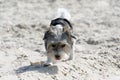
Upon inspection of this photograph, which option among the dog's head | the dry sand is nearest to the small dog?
the dog's head

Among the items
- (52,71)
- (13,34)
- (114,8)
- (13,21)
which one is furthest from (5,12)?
(52,71)

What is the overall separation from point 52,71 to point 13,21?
4809mm

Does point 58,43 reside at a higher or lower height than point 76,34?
higher

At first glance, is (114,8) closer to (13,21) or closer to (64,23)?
(13,21)

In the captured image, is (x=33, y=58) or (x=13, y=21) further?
(x=13, y=21)

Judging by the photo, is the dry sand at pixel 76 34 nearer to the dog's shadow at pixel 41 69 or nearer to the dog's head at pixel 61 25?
the dog's shadow at pixel 41 69

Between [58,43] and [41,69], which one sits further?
[41,69]

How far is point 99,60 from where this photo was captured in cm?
919

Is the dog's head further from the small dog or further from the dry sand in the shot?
the dry sand

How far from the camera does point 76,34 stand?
11.6 m

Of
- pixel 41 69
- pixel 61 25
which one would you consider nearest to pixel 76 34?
pixel 61 25

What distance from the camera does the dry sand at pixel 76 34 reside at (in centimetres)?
844

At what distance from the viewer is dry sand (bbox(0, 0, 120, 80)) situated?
8.44 m

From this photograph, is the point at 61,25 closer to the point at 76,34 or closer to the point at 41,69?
the point at 41,69
